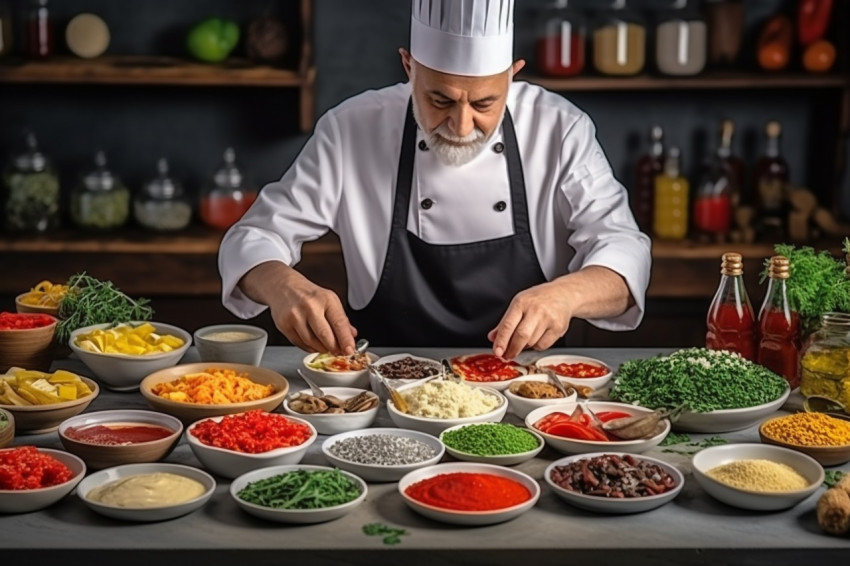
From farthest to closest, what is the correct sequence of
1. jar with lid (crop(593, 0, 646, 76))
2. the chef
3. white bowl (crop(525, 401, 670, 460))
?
jar with lid (crop(593, 0, 646, 76)), the chef, white bowl (crop(525, 401, 670, 460))

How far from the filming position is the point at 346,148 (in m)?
3.20

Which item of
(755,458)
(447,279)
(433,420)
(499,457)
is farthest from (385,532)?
(447,279)

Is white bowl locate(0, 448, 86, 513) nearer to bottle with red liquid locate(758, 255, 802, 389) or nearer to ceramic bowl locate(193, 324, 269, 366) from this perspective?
ceramic bowl locate(193, 324, 269, 366)

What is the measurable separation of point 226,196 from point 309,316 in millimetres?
2109

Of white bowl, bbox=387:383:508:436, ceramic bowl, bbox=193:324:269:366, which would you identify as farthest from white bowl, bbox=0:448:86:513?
ceramic bowl, bbox=193:324:269:366

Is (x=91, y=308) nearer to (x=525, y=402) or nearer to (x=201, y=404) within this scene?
(x=201, y=404)

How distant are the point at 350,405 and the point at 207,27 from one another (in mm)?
2541

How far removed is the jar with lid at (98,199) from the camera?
14.4 ft

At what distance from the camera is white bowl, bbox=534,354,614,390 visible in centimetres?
240

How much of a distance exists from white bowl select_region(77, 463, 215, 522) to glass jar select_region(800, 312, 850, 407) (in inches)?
47.7

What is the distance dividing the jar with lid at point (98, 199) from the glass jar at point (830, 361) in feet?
9.65

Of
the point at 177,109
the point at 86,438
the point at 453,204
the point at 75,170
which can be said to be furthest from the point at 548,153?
the point at 75,170

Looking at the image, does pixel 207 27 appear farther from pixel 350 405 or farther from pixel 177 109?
pixel 350 405

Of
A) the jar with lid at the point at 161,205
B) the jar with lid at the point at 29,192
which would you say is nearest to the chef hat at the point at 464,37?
the jar with lid at the point at 161,205
